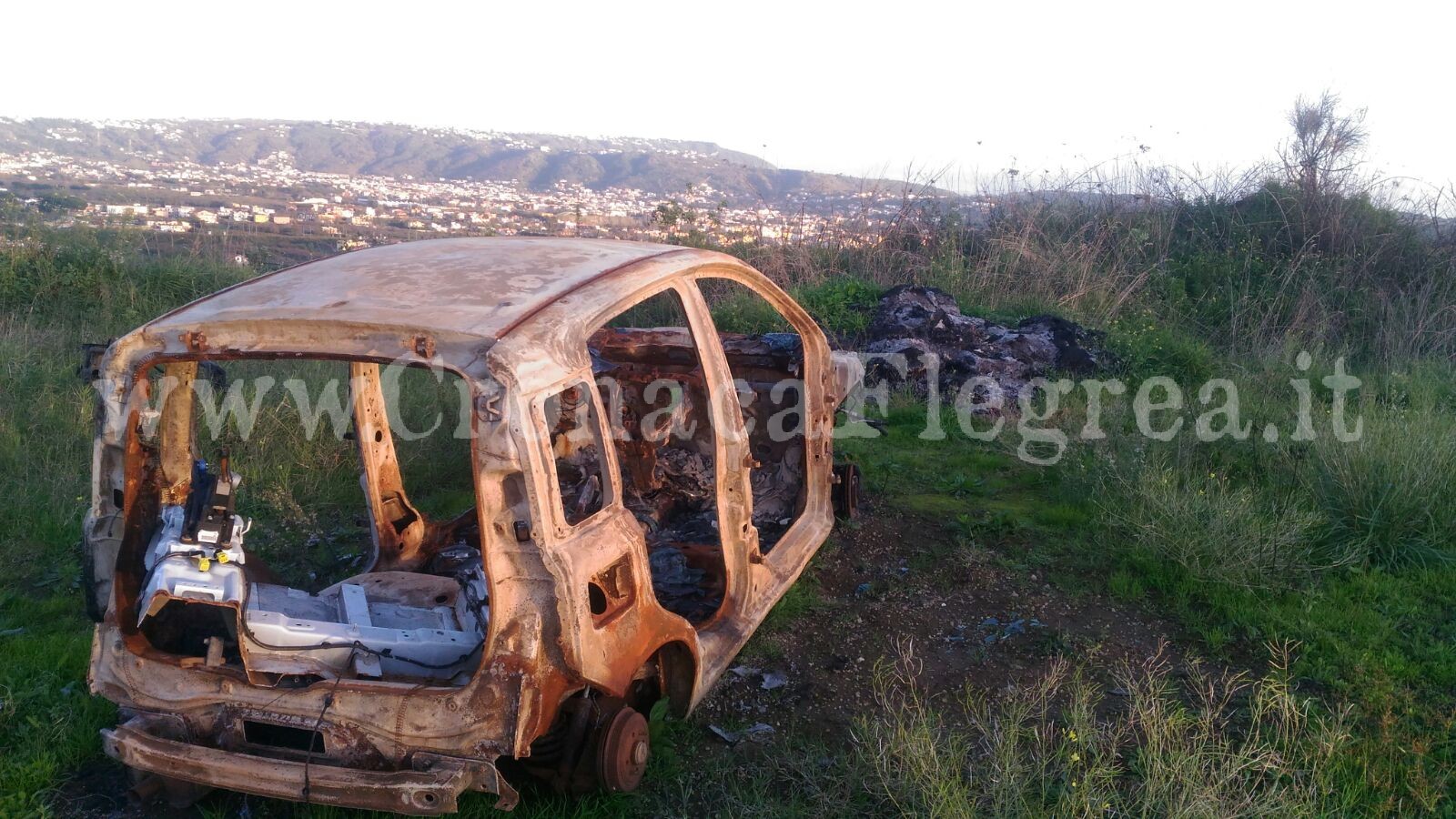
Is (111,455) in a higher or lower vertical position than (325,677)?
higher

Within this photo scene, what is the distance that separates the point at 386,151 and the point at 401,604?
86.6ft

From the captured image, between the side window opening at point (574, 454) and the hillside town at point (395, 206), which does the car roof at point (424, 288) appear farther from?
the hillside town at point (395, 206)

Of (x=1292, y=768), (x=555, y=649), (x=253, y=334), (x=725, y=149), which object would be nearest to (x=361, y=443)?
(x=253, y=334)

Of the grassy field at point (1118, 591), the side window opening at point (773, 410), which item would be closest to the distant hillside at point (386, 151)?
the grassy field at point (1118, 591)

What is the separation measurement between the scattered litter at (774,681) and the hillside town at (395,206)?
20.4ft

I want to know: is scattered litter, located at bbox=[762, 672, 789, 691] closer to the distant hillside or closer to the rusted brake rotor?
the rusted brake rotor

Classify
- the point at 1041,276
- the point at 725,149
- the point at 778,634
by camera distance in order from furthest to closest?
the point at 725,149 → the point at 1041,276 → the point at 778,634

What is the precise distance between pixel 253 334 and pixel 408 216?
13488 mm

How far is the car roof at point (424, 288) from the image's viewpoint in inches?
107

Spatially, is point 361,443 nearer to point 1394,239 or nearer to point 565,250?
point 565,250

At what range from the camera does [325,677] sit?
2914 millimetres

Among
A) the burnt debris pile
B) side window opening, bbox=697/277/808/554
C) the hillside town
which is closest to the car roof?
side window opening, bbox=697/277/808/554

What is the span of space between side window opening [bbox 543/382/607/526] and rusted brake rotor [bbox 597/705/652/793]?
188cm

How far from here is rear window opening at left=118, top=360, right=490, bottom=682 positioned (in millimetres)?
2828
